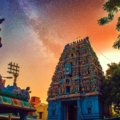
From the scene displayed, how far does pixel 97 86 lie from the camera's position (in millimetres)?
→ 34656

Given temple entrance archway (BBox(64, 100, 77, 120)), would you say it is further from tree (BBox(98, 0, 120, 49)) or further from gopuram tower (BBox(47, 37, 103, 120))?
tree (BBox(98, 0, 120, 49))

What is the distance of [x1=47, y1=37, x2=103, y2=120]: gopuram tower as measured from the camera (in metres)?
34.3

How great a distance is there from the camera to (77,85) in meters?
37.0

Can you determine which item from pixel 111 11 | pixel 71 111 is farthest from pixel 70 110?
pixel 111 11

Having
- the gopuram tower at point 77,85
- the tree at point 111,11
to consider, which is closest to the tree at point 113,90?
the gopuram tower at point 77,85

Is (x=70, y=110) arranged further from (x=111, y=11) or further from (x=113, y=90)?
(x=111, y=11)

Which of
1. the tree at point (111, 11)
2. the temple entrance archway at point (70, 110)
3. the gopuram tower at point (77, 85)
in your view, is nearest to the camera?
the tree at point (111, 11)

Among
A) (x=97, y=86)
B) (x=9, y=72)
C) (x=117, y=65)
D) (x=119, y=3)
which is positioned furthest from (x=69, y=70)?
(x=119, y=3)

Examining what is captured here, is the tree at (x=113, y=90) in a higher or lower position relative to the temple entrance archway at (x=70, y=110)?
higher

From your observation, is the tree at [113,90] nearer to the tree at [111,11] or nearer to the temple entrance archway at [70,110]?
the temple entrance archway at [70,110]

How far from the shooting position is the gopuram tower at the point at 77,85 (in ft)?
113

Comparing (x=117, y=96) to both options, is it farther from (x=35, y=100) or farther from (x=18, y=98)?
(x=35, y=100)

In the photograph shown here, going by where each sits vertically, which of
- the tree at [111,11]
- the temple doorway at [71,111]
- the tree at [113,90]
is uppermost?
the tree at [111,11]

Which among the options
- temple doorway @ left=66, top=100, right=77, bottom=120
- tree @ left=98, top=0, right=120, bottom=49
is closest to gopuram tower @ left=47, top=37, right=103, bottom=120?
temple doorway @ left=66, top=100, right=77, bottom=120
